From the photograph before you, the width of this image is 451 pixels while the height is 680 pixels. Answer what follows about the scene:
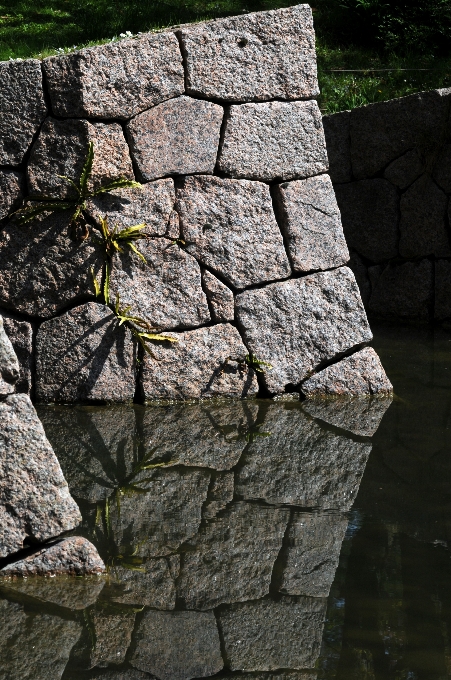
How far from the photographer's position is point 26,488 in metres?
2.55

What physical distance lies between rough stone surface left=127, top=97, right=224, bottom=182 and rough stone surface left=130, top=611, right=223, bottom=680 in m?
2.59

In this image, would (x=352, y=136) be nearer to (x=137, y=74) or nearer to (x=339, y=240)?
(x=339, y=240)

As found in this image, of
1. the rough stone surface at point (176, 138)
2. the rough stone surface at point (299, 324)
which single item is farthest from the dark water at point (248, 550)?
the rough stone surface at point (176, 138)

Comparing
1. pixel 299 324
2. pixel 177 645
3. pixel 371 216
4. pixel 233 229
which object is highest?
pixel 371 216

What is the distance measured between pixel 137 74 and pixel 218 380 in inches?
61.6

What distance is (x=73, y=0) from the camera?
37.9ft

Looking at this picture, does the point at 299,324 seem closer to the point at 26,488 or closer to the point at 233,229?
the point at 233,229

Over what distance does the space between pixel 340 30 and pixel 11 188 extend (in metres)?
7.41

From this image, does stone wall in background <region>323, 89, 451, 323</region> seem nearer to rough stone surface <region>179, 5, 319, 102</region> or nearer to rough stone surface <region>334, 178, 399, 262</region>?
rough stone surface <region>334, 178, 399, 262</region>

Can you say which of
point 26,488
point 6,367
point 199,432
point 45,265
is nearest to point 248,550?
point 26,488

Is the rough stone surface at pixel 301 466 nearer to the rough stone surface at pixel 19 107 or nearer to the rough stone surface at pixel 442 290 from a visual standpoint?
the rough stone surface at pixel 19 107

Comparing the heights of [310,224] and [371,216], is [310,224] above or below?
below

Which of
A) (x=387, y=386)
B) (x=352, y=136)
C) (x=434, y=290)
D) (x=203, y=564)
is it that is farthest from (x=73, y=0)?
(x=203, y=564)

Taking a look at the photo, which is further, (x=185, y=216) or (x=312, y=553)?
(x=185, y=216)
